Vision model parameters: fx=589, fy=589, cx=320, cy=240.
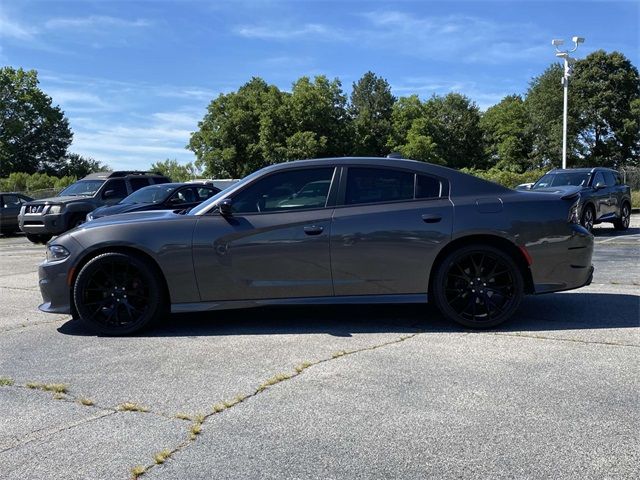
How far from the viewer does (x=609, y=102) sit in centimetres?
5147

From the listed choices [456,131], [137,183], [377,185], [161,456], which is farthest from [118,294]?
[456,131]

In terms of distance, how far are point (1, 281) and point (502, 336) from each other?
7.68 meters

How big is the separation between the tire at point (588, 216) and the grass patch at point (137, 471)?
13.7m

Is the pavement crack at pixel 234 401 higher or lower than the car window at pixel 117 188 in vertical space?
lower

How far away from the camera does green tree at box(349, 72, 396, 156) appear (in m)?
75.6

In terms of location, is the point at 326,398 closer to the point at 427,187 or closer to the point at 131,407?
the point at 131,407

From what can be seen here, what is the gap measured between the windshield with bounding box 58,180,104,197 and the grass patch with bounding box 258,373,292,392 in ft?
45.4

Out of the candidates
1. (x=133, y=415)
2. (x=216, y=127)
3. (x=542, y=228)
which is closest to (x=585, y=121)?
(x=216, y=127)

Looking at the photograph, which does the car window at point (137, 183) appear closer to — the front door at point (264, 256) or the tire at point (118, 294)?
the tire at point (118, 294)

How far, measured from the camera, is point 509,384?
3.96 metres

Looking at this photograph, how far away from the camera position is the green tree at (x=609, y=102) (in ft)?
168

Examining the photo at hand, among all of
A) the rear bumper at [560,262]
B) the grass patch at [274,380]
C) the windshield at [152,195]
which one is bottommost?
the grass patch at [274,380]

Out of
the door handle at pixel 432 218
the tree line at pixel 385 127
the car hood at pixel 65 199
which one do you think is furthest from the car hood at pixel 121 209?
the tree line at pixel 385 127

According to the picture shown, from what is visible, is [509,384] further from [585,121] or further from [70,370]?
[585,121]
